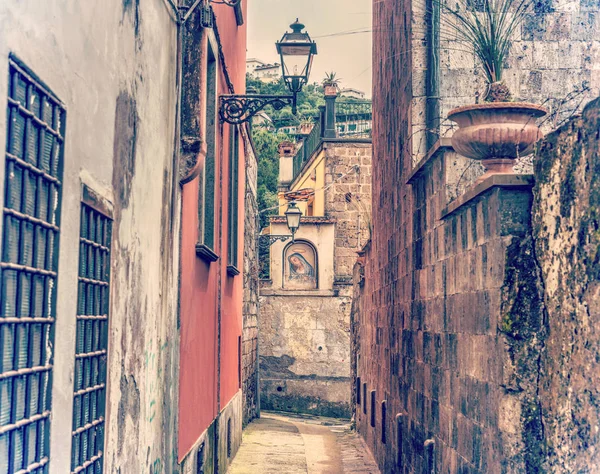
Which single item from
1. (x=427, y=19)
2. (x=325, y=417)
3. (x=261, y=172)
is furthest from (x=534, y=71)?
(x=261, y=172)

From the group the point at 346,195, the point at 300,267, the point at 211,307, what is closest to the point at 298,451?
the point at 211,307

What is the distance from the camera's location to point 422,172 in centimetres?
764

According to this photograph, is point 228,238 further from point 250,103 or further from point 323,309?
point 323,309

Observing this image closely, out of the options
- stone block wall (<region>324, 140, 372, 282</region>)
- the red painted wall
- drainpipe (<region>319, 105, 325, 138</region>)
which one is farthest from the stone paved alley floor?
drainpipe (<region>319, 105, 325, 138</region>)

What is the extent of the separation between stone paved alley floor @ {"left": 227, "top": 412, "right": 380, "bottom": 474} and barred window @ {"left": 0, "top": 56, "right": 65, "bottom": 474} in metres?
8.66

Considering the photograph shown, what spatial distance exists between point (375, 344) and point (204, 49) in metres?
7.11

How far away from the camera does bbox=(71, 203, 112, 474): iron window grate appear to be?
3.51 m

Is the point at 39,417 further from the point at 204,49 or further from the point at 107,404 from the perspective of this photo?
the point at 204,49

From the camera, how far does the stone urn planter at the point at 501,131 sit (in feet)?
18.1

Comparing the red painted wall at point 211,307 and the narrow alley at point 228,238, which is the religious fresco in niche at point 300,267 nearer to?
the red painted wall at point 211,307

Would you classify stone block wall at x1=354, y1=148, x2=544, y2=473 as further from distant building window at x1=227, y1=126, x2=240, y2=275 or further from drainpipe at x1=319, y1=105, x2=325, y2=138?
drainpipe at x1=319, y1=105, x2=325, y2=138

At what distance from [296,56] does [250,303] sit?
1010cm

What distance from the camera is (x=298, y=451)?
1388 cm

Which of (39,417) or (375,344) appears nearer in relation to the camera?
(39,417)
